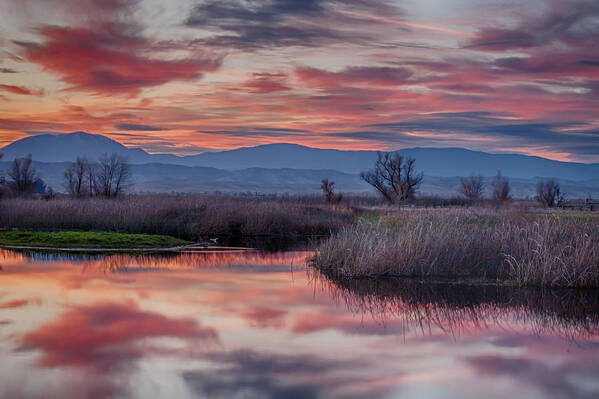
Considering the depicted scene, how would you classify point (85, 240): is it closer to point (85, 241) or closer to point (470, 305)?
point (85, 241)

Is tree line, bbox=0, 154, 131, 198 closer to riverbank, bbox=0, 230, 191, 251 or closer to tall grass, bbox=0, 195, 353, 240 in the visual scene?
tall grass, bbox=0, 195, 353, 240

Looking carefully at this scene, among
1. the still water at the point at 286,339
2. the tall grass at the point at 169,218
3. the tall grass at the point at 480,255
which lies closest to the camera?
the still water at the point at 286,339

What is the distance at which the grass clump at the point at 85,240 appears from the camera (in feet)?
81.1

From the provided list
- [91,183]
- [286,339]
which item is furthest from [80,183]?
[286,339]

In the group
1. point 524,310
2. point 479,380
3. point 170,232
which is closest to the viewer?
point 479,380

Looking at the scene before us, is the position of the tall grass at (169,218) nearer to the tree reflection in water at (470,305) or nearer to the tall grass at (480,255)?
the tall grass at (480,255)

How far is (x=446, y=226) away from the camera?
18469mm

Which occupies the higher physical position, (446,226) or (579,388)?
(446,226)

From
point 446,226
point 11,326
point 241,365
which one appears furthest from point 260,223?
point 241,365

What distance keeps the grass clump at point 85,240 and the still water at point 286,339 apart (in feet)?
22.3

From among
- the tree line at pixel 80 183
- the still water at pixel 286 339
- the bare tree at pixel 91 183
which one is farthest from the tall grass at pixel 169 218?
the still water at pixel 286 339

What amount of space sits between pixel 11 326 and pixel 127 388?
4.60 m

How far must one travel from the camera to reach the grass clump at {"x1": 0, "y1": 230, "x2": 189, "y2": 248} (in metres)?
24.7

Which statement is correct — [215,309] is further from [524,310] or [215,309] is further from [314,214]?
[314,214]
